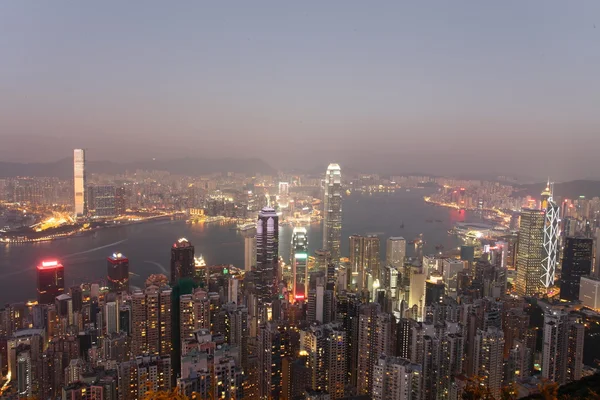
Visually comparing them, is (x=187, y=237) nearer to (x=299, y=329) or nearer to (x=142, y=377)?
(x=299, y=329)

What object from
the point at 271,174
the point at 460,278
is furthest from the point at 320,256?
the point at 460,278

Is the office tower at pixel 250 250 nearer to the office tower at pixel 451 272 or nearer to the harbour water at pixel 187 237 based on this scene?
the harbour water at pixel 187 237

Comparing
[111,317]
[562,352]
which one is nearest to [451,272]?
[562,352]

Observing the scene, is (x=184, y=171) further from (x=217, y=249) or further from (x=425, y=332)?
(x=425, y=332)

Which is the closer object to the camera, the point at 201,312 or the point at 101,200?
the point at 201,312

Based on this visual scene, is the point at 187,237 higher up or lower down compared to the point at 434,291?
higher up

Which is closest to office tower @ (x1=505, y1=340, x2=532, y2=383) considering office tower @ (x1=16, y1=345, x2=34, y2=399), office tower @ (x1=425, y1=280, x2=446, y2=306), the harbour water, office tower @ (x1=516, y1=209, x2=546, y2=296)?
office tower @ (x1=425, y1=280, x2=446, y2=306)

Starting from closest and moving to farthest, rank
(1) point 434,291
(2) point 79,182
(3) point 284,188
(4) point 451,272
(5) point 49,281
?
(5) point 49,281, (1) point 434,291, (4) point 451,272, (2) point 79,182, (3) point 284,188
